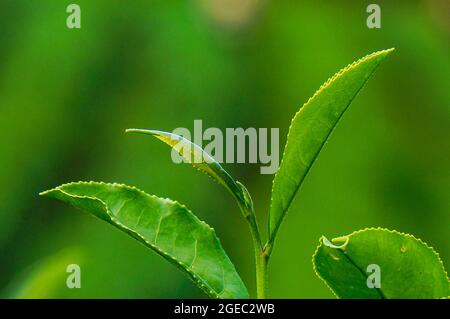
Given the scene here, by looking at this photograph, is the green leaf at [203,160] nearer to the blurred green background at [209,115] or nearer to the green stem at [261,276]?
the green stem at [261,276]

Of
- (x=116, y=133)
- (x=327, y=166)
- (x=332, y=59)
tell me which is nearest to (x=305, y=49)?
(x=332, y=59)

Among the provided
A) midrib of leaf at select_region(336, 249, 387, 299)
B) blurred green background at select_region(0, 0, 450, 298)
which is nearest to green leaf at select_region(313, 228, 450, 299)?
midrib of leaf at select_region(336, 249, 387, 299)

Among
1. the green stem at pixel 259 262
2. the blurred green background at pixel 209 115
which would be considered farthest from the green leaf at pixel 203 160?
the blurred green background at pixel 209 115

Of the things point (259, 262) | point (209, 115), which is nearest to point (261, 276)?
point (259, 262)

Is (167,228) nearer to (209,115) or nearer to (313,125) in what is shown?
(313,125)

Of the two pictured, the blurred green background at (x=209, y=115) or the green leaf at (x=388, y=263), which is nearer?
the green leaf at (x=388, y=263)
